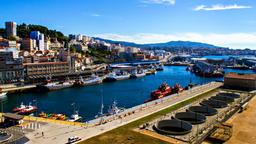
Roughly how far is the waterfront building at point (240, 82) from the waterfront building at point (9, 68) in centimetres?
5465

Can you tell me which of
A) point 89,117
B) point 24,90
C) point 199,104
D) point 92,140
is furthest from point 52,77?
point 92,140

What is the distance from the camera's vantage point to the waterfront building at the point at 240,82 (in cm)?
5722

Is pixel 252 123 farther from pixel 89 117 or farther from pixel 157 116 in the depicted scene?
pixel 89 117

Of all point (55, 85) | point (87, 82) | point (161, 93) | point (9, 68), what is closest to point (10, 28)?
point (9, 68)

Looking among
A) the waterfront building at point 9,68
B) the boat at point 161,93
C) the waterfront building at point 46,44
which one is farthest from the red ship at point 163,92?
the waterfront building at point 46,44

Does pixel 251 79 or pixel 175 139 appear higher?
pixel 251 79

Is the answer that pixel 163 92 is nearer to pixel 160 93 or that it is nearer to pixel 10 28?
pixel 160 93

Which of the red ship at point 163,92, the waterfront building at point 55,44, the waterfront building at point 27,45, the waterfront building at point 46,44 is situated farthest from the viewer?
the waterfront building at point 55,44

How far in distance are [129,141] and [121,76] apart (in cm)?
7314

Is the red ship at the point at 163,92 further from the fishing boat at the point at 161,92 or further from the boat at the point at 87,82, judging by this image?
the boat at the point at 87,82

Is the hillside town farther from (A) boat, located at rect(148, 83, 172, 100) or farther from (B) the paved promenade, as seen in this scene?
(B) the paved promenade

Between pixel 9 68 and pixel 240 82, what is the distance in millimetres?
58930

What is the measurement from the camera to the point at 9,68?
73.8 m

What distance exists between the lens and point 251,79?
57000 mm
